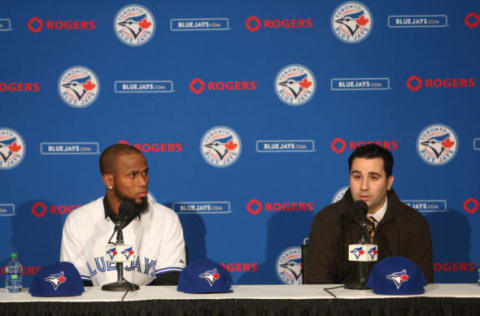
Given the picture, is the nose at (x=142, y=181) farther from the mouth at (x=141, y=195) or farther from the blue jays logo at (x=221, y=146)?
the blue jays logo at (x=221, y=146)

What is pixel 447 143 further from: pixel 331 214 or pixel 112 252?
pixel 112 252

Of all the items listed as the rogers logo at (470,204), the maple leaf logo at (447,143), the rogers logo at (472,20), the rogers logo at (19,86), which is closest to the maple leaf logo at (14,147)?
the rogers logo at (19,86)

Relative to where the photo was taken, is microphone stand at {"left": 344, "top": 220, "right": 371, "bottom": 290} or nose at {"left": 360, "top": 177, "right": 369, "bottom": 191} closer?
microphone stand at {"left": 344, "top": 220, "right": 371, "bottom": 290}

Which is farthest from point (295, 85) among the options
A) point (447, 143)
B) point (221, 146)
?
point (447, 143)

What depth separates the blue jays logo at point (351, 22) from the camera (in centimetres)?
425

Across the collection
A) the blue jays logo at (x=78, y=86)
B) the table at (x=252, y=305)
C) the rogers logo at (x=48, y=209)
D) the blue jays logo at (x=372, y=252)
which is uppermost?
the blue jays logo at (x=78, y=86)

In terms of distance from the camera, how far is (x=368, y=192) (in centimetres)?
321

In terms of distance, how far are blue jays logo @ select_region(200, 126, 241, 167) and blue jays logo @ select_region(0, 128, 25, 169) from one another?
1.29 meters

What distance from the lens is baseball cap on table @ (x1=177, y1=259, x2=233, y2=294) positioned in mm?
2430

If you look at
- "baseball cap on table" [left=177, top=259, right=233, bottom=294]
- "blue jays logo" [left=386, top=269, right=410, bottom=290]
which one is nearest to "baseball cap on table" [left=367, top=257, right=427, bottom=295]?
"blue jays logo" [left=386, top=269, right=410, bottom=290]

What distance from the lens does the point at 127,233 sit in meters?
3.29

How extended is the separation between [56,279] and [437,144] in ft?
9.37

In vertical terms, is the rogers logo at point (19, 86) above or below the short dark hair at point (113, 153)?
above

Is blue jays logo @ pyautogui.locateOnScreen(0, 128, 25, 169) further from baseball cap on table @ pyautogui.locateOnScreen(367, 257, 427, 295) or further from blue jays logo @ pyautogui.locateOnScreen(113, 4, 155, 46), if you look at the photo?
baseball cap on table @ pyautogui.locateOnScreen(367, 257, 427, 295)
